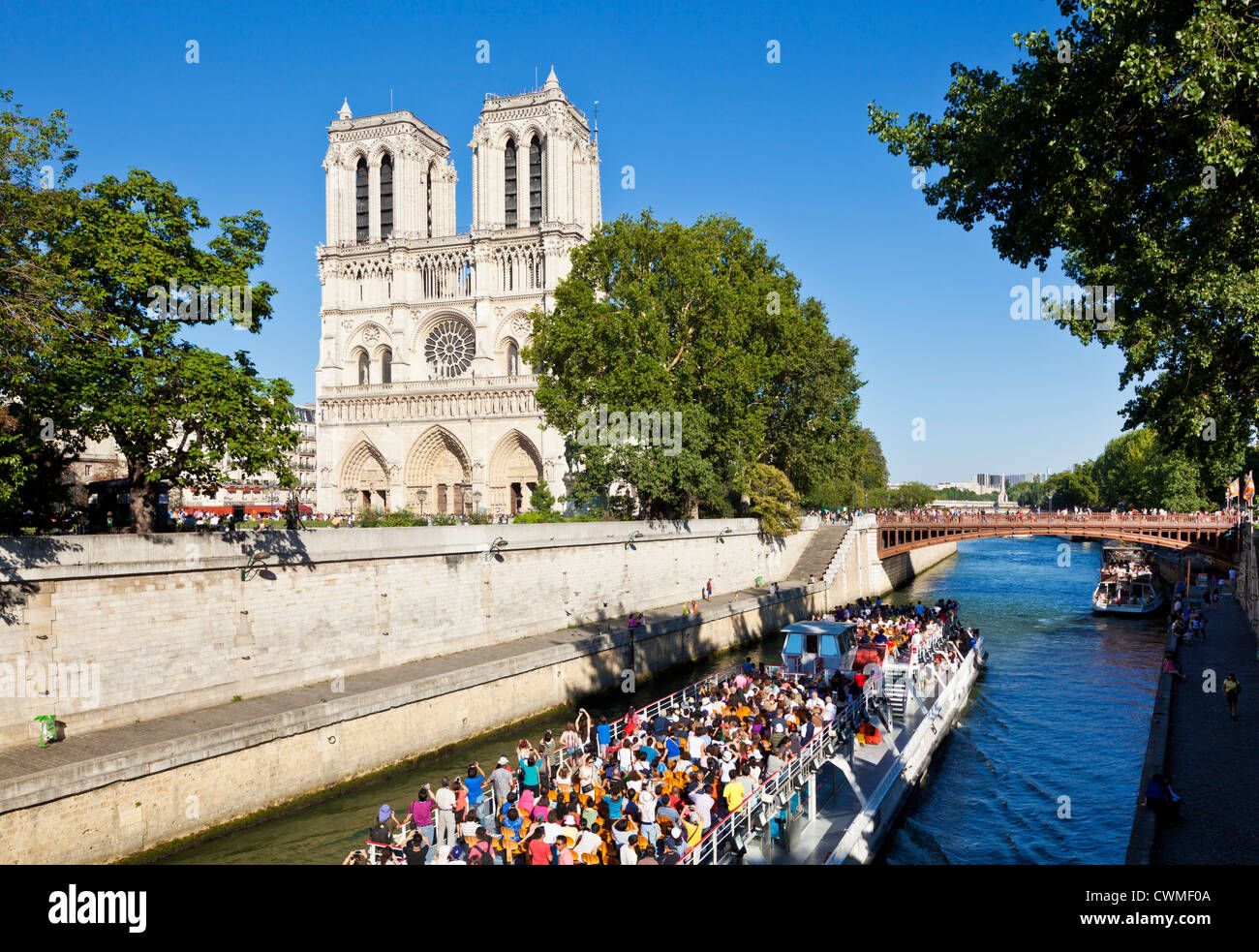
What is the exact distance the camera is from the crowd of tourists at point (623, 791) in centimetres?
971

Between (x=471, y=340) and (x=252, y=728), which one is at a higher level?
(x=471, y=340)

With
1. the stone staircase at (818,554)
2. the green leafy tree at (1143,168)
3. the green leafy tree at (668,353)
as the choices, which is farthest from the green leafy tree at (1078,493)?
the green leafy tree at (1143,168)

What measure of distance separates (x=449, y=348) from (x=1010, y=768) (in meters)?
51.5

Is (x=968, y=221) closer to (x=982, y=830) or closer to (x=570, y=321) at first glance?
(x=982, y=830)

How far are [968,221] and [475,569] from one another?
16046 millimetres

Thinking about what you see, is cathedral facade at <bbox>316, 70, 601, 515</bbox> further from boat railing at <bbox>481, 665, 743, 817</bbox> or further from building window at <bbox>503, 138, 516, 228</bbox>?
boat railing at <bbox>481, 665, 743, 817</bbox>

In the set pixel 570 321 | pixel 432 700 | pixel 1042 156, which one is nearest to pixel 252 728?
pixel 432 700

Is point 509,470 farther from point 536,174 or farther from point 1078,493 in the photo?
point 1078,493

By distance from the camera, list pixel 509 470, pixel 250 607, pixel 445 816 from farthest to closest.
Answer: pixel 509 470 → pixel 250 607 → pixel 445 816

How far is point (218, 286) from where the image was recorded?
17.5 meters

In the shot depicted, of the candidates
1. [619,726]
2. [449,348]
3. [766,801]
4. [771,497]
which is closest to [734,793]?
[766,801]

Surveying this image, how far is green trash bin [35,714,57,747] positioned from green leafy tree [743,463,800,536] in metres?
31.4

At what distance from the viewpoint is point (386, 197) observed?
65.2 m

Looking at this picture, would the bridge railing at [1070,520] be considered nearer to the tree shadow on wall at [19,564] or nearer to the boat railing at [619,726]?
the boat railing at [619,726]
